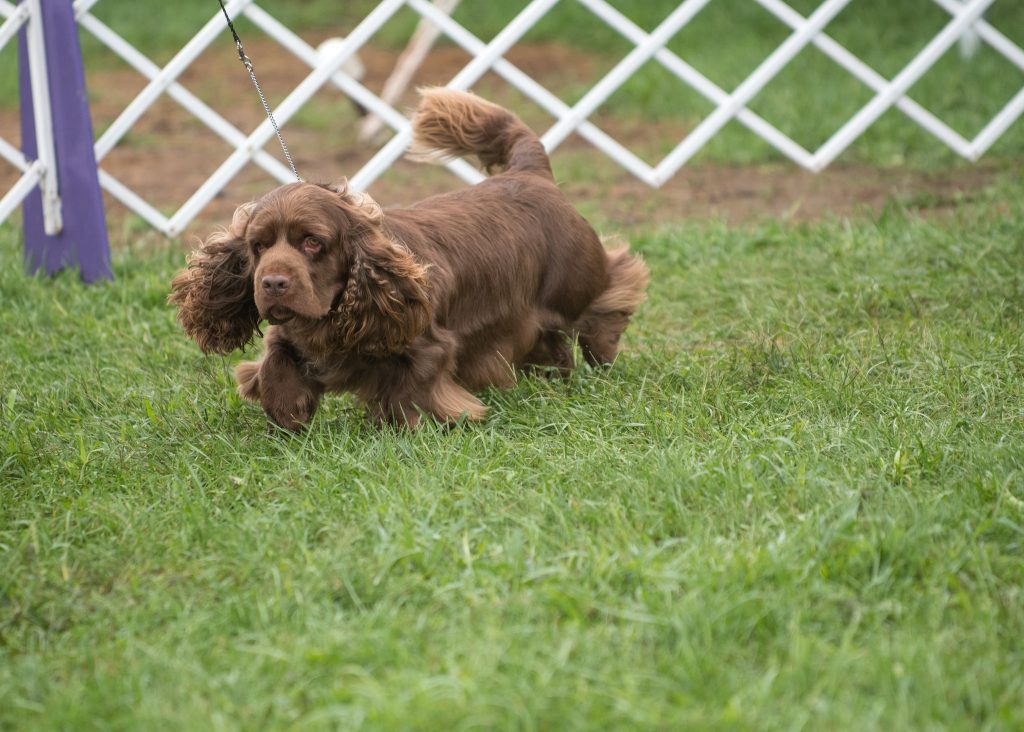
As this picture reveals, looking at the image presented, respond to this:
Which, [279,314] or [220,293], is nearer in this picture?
[279,314]

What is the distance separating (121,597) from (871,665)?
5.10 ft

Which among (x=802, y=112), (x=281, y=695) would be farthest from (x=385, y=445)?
(x=802, y=112)

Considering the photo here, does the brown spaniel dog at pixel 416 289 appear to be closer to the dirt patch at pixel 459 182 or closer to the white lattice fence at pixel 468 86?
the white lattice fence at pixel 468 86

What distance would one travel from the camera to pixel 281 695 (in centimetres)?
219

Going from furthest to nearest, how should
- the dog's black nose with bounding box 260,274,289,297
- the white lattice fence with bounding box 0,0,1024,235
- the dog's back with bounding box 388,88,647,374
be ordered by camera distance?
the white lattice fence with bounding box 0,0,1024,235
the dog's back with bounding box 388,88,647,374
the dog's black nose with bounding box 260,274,289,297

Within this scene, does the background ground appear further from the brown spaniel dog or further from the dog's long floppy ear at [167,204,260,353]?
the dog's long floppy ear at [167,204,260,353]

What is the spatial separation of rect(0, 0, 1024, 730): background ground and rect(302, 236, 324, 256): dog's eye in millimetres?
523

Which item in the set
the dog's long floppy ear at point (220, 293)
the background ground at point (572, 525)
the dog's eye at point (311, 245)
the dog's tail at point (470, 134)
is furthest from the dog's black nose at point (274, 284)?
the dog's tail at point (470, 134)

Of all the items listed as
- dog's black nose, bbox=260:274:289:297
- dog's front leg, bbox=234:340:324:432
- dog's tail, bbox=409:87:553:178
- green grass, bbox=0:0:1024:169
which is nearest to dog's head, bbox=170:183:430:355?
dog's black nose, bbox=260:274:289:297

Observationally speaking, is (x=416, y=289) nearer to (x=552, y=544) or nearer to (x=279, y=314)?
(x=279, y=314)

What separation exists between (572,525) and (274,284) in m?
0.96

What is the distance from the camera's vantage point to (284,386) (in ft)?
11.1

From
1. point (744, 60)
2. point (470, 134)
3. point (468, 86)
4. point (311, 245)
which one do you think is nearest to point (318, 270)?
point (311, 245)

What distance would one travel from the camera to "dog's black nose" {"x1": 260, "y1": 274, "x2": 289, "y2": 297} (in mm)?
3029
